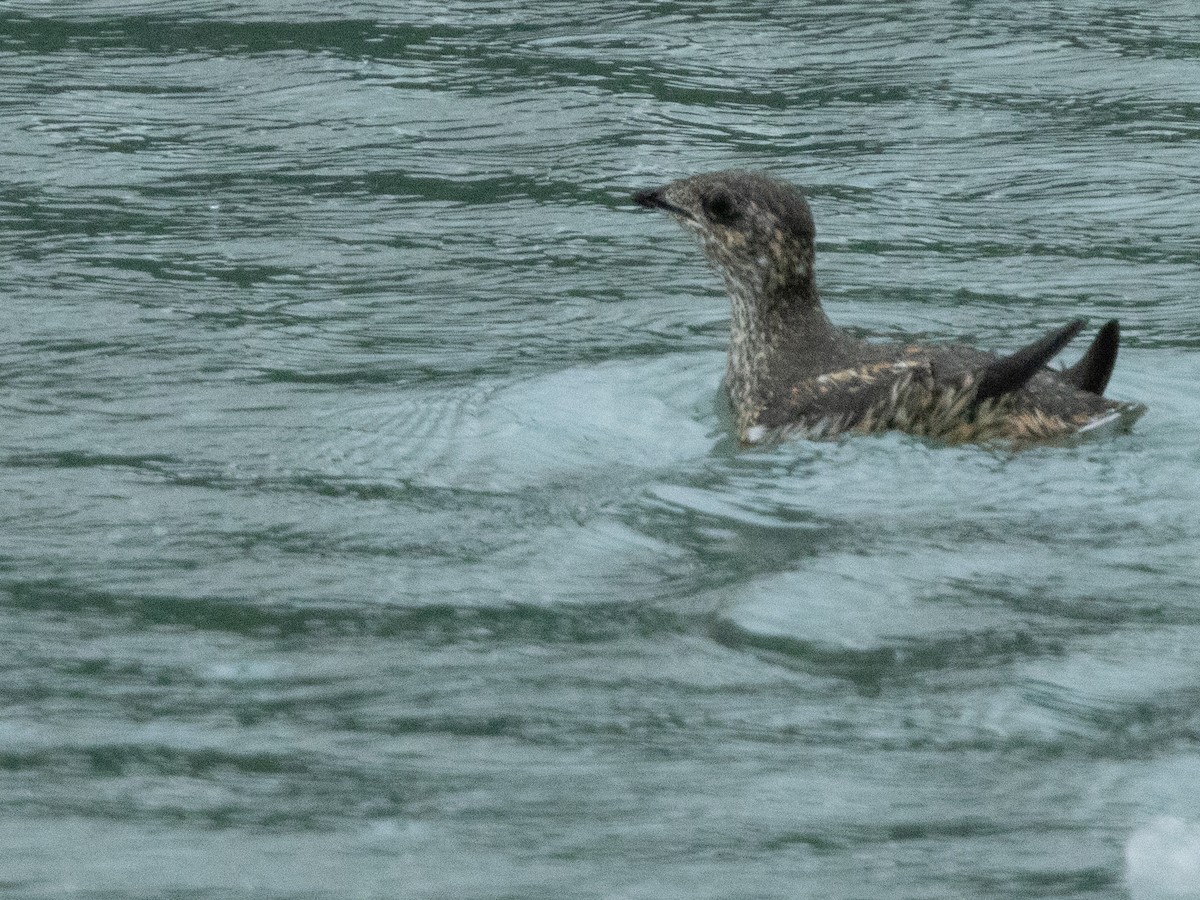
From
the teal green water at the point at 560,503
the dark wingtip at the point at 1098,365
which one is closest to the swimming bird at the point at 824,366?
the dark wingtip at the point at 1098,365

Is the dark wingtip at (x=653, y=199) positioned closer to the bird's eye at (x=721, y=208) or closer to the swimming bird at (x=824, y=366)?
the swimming bird at (x=824, y=366)

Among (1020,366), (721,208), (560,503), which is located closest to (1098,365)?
(1020,366)

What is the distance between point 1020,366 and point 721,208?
5.26 feet

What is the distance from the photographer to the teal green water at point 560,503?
17.6 ft

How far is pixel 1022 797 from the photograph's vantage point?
5.48m

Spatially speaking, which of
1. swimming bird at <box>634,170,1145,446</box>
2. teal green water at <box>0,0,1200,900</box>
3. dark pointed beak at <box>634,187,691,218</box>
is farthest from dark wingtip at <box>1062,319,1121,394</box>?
dark pointed beak at <box>634,187,691,218</box>

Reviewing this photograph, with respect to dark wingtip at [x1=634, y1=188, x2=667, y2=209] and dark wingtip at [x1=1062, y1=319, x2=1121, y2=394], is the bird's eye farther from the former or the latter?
dark wingtip at [x1=1062, y1=319, x2=1121, y2=394]

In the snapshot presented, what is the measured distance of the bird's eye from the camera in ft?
28.9

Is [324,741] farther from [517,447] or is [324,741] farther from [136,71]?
[136,71]

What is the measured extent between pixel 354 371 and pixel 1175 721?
15.0ft

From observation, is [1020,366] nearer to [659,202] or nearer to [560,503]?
[560,503]

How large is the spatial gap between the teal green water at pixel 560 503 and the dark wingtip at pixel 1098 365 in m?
0.30

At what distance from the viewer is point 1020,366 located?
789 cm

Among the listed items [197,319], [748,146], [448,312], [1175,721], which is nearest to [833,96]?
[748,146]
